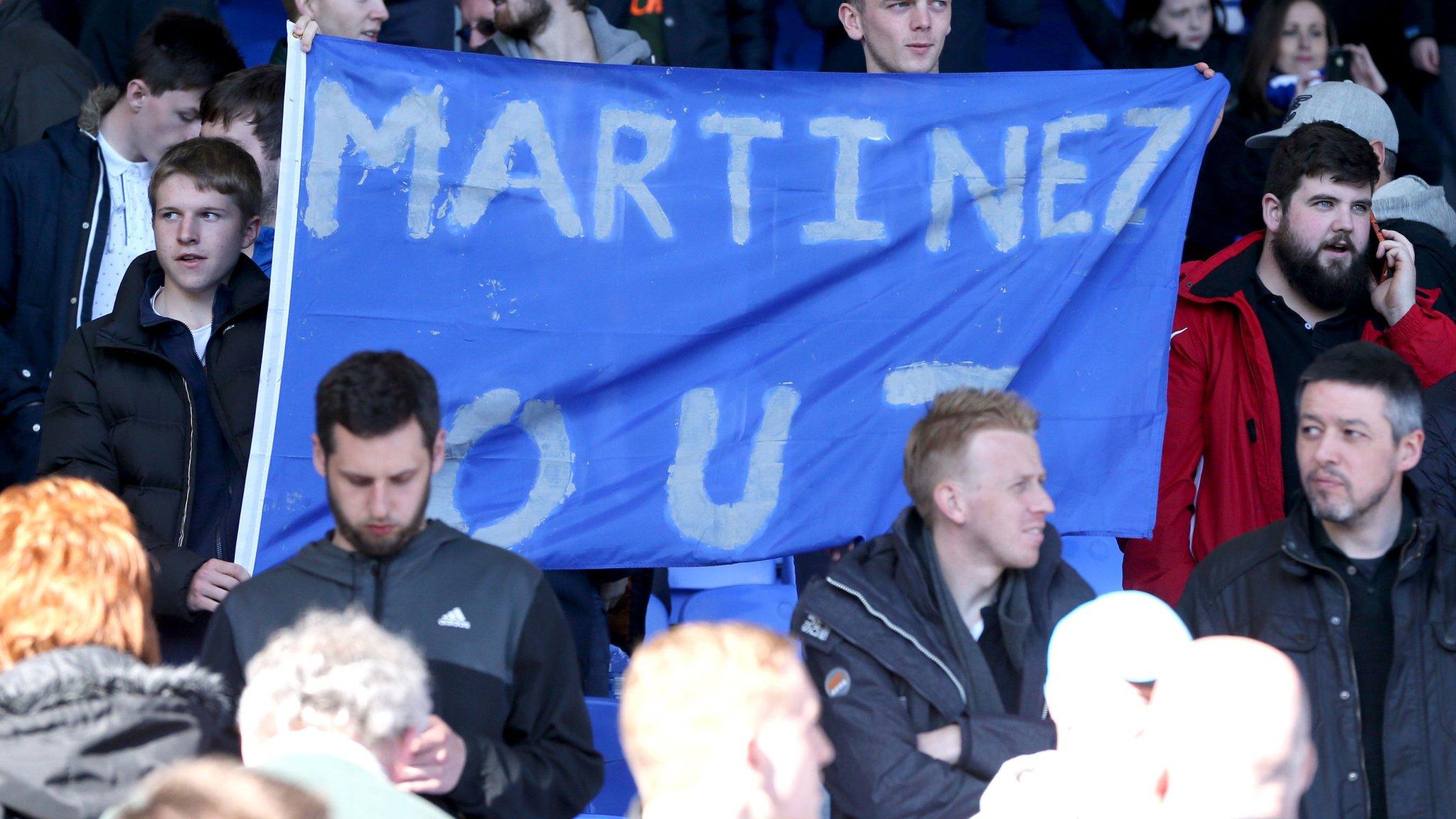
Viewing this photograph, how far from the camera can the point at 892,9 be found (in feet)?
19.3

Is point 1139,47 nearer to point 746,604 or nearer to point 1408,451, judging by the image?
point 746,604

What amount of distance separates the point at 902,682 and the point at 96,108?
11.7 ft

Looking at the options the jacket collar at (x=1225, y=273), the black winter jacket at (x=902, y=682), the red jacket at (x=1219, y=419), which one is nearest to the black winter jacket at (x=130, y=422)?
the black winter jacket at (x=902, y=682)

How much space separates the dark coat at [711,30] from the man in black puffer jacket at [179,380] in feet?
11.1

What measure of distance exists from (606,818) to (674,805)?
204cm

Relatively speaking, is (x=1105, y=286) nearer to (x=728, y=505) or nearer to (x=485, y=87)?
(x=728, y=505)

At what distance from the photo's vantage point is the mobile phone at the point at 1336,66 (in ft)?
25.3

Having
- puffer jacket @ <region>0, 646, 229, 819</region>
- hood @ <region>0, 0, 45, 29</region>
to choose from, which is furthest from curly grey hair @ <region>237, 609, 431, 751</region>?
hood @ <region>0, 0, 45, 29</region>

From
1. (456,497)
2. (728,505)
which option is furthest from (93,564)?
(728,505)

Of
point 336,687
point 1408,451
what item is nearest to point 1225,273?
point 1408,451

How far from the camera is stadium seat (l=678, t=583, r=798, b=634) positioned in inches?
215

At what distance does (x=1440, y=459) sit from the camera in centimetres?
495

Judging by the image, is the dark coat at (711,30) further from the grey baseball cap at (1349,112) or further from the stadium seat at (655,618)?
the stadium seat at (655,618)

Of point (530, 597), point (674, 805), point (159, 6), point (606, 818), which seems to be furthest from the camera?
point (159, 6)
